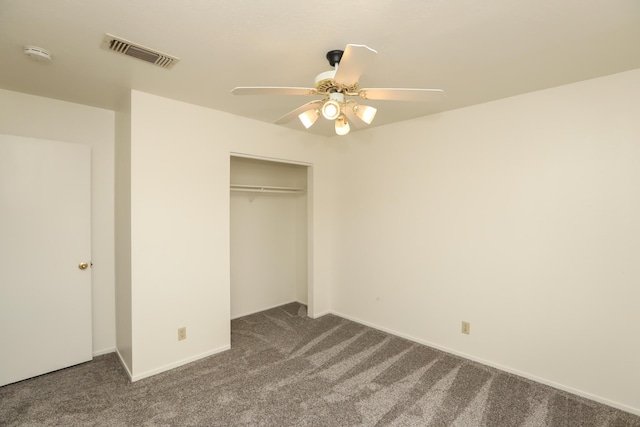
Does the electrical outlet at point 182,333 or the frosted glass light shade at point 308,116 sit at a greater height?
the frosted glass light shade at point 308,116

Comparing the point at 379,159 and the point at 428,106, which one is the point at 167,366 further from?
the point at 428,106

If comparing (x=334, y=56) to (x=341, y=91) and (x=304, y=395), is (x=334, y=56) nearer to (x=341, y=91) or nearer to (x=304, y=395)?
(x=341, y=91)

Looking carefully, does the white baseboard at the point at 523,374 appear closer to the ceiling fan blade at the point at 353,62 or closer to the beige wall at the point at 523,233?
the beige wall at the point at 523,233

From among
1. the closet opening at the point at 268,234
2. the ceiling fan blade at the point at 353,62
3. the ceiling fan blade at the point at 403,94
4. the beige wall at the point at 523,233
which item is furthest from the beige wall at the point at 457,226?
the ceiling fan blade at the point at 353,62

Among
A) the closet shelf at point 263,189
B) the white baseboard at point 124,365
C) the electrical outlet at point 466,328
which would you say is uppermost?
the closet shelf at point 263,189

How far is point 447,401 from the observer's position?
90.3 inches

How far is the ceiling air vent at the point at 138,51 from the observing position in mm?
1790

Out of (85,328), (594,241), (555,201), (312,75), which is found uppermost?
(312,75)

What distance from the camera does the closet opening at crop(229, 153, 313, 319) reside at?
4.10 metres

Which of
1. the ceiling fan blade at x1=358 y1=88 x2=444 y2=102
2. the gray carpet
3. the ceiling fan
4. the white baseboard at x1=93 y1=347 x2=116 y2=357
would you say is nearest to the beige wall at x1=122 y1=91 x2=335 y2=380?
the gray carpet

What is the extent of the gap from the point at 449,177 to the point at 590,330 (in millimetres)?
1672

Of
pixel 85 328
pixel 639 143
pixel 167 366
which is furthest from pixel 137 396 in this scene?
pixel 639 143

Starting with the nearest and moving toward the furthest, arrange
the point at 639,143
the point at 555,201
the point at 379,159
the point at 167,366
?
1. the point at 639,143
2. the point at 555,201
3. the point at 167,366
4. the point at 379,159

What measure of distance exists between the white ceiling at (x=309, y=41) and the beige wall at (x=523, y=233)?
1.29 ft
